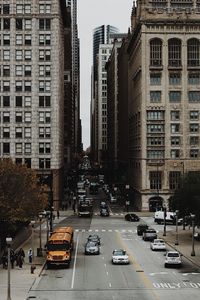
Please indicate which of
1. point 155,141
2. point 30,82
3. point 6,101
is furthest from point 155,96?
point 6,101

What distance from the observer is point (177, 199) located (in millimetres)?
79375

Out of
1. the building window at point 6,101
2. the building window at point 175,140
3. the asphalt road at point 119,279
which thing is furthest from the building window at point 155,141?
the asphalt road at point 119,279

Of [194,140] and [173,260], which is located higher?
[194,140]

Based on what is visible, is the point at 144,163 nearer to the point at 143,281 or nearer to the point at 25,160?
the point at 25,160

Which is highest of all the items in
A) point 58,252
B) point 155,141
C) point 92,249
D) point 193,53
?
point 193,53

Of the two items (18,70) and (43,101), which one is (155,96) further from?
(18,70)

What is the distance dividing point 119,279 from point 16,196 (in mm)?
19235

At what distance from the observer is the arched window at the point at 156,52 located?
12812cm

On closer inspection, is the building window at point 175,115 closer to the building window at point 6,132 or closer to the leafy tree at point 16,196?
the building window at point 6,132

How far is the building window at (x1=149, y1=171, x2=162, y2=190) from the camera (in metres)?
126

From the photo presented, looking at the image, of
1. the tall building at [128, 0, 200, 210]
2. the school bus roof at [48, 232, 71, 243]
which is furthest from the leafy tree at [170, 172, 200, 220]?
the tall building at [128, 0, 200, 210]

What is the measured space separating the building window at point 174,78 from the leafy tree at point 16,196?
6399 cm

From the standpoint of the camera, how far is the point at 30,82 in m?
130

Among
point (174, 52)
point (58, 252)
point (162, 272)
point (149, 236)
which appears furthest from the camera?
point (174, 52)
